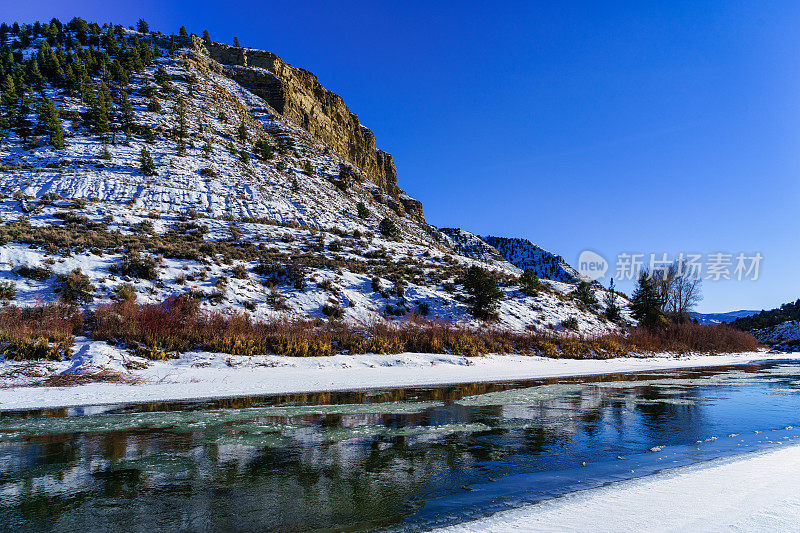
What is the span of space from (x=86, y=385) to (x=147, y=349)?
3.02 meters

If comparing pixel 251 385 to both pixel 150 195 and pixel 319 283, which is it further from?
pixel 150 195

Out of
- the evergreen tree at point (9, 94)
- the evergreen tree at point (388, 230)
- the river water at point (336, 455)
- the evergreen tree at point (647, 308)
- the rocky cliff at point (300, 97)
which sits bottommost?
the river water at point (336, 455)

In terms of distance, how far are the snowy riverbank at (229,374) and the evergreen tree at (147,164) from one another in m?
33.8

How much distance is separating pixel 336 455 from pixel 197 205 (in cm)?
3966

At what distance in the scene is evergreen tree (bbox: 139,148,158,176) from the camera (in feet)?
138

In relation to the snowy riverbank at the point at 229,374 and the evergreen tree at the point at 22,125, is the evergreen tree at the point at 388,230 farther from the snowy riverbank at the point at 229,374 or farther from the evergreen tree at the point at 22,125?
the evergreen tree at the point at 22,125

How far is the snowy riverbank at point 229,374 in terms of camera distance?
10797 millimetres

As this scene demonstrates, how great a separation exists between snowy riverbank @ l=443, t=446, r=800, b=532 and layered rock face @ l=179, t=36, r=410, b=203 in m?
76.2

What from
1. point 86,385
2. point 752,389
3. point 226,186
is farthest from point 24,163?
point 752,389

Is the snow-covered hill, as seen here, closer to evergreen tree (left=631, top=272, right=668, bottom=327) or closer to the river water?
evergreen tree (left=631, top=272, right=668, bottom=327)

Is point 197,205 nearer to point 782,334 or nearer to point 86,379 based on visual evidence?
point 86,379

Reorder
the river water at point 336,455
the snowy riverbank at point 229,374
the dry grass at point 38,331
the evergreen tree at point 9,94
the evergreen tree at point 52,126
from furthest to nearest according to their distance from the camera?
the evergreen tree at point 9,94
the evergreen tree at point 52,126
the dry grass at point 38,331
the snowy riverbank at point 229,374
the river water at point 336,455

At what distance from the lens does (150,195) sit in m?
39.0

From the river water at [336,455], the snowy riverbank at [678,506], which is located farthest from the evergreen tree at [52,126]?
the snowy riverbank at [678,506]
